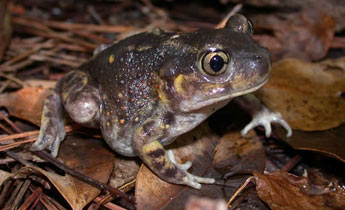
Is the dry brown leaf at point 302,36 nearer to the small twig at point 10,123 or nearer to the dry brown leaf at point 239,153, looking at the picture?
the dry brown leaf at point 239,153

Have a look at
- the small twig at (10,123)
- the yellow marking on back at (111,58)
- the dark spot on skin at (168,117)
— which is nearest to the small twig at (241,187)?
the dark spot on skin at (168,117)

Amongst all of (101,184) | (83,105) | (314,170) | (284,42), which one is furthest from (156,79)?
(284,42)

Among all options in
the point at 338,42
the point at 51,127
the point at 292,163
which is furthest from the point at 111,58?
the point at 338,42

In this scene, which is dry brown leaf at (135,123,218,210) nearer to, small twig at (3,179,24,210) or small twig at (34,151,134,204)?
small twig at (34,151,134,204)

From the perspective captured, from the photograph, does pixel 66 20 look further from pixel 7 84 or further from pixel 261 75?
pixel 261 75

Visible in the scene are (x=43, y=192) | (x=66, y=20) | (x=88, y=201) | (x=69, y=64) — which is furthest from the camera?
(x=66, y=20)

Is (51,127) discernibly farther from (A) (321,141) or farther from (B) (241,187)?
(A) (321,141)
